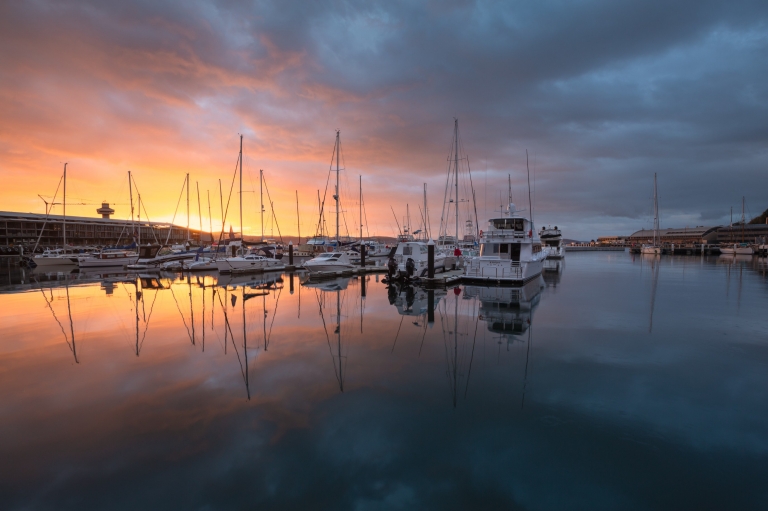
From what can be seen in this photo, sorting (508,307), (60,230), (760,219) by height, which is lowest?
(508,307)

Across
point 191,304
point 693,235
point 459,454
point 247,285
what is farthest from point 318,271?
point 693,235

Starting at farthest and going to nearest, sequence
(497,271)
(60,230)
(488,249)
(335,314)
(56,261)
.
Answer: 1. (60,230)
2. (56,261)
3. (488,249)
4. (497,271)
5. (335,314)

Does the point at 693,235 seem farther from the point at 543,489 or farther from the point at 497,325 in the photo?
the point at 543,489

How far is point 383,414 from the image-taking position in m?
7.19

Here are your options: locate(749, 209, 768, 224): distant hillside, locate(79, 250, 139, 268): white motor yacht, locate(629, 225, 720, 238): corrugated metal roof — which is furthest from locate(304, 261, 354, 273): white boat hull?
locate(749, 209, 768, 224): distant hillside

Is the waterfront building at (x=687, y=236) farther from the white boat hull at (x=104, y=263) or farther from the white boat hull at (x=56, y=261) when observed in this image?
the white boat hull at (x=56, y=261)

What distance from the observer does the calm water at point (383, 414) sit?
5.08 m

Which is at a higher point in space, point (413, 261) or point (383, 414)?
point (413, 261)

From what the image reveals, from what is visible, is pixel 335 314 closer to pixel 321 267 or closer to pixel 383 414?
pixel 383 414

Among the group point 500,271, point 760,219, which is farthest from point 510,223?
point 760,219

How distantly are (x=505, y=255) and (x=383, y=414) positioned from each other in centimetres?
2493

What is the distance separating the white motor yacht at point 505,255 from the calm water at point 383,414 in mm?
11526

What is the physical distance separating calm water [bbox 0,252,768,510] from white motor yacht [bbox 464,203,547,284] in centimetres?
1153

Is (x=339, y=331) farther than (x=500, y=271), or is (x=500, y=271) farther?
(x=500, y=271)
